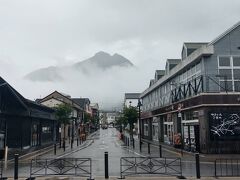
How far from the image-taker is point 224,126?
27.1 meters

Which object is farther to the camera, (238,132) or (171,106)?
(171,106)

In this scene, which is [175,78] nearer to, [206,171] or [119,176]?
[206,171]

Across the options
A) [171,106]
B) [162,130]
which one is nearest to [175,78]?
[171,106]

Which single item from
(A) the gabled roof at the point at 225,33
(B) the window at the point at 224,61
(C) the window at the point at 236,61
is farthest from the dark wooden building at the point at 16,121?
(C) the window at the point at 236,61

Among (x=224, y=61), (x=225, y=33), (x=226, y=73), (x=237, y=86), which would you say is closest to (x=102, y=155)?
(x=226, y=73)

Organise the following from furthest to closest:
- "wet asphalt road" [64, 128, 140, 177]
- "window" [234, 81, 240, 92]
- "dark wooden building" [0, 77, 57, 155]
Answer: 1. "dark wooden building" [0, 77, 57, 155]
2. "window" [234, 81, 240, 92]
3. "wet asphalt road" [64, 128, 140, 177]

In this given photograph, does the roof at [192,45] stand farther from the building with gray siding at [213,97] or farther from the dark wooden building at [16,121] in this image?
the dark wooden building at [16,121]

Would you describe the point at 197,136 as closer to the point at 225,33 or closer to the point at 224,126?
the point at 224,126

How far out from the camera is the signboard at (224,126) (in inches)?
1061

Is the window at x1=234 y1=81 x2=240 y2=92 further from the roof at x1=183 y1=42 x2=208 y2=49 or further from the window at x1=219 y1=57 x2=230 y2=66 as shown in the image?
the roof at x1=183 y1=42 x2=208 y2=49

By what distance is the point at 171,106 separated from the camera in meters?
38.0

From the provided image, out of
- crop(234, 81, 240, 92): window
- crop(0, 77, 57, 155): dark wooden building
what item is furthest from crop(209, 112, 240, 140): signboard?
crop(0, 77, 57, 155): dark wooden building

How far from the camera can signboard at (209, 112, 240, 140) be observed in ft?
88.4

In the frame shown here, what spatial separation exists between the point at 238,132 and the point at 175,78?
13254 mm
